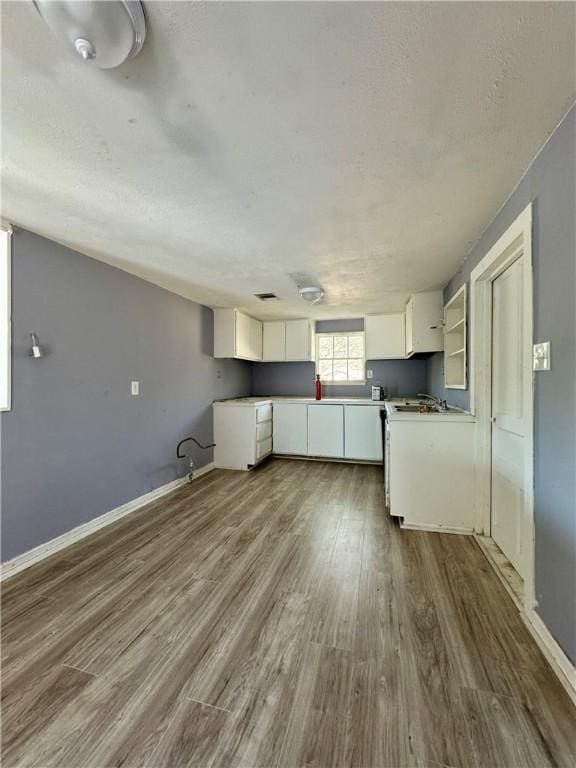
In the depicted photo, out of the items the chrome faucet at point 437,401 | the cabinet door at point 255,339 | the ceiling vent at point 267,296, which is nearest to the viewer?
the chrome faucet at point 437,401

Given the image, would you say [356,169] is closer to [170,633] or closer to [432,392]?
[170,633]

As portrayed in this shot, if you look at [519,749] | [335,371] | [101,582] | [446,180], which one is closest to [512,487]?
[519,749]

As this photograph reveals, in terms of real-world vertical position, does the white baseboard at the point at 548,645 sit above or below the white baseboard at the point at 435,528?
above

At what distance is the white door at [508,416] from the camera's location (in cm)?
178

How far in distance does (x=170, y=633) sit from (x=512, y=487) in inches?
82.2

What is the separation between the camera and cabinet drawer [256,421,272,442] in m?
4.06

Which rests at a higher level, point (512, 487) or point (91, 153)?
point (91, 153)

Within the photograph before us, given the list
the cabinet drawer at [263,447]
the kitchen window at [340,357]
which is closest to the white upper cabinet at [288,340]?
the kitchen window at [340,357]

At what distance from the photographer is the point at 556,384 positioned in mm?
1229

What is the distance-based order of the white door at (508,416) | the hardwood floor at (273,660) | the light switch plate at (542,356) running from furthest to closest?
the white door at (508,416), the light switch plate at (542,356), the hardwood floor at (273,660)

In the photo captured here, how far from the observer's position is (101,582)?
1.75 m

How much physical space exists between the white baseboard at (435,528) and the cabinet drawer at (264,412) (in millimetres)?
2237

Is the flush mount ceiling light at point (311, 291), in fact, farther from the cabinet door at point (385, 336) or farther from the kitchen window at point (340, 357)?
the kitchen window at point (340, 357)

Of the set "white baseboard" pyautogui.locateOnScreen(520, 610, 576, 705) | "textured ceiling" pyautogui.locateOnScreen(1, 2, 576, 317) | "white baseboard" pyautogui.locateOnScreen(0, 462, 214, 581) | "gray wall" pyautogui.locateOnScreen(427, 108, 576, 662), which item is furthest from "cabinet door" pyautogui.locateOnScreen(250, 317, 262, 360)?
"white baseboard" pyautogui.locateOnScreen(520, 610, 576, 705)
